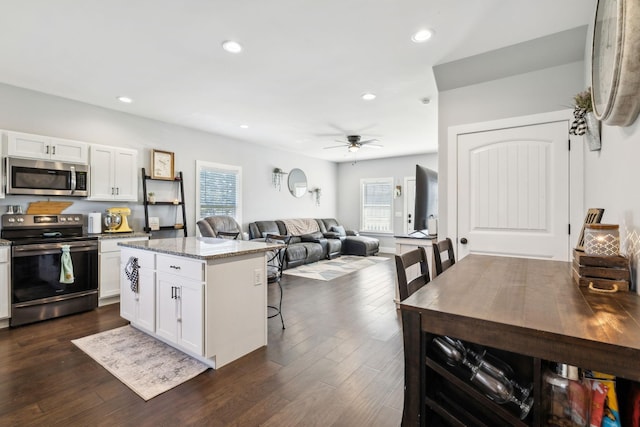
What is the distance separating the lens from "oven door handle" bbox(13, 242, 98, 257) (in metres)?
3.20

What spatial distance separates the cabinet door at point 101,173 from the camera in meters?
4.03

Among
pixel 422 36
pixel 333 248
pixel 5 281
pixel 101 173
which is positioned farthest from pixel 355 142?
pixel 5 281

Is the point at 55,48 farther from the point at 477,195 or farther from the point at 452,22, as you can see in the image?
the point at 477,195

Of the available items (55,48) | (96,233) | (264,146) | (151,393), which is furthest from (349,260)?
(55,48)

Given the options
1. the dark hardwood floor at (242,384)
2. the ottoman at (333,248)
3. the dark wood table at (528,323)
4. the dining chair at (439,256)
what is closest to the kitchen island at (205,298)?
the dark hardwood floor at (242,384)

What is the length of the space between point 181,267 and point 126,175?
2.68 metres

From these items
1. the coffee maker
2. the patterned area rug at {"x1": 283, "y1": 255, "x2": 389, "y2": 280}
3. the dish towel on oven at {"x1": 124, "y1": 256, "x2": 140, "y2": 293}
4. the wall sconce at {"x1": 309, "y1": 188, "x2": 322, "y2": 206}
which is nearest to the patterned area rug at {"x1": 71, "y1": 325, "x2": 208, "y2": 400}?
the dish towel on oven at {"x1": 124, "y1": 256, "x2": 140, "y2": 293}

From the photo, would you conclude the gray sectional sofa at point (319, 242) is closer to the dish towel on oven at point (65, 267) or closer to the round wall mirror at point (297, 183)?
the round wall mirror at point (297, 183)

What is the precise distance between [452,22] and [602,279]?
2058 millimetres

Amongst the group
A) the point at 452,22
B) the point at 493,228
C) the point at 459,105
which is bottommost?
the point at 493,228

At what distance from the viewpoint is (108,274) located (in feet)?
12.7

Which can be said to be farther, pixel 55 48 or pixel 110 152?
pixel 110 152

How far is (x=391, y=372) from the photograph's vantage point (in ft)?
7.56

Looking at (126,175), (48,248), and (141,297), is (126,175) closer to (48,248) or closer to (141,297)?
(48,248)
